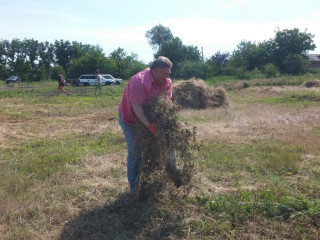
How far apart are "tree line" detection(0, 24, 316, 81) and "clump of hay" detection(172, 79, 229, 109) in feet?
73.1

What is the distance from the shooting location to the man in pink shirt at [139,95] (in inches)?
136

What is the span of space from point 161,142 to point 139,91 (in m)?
0.67

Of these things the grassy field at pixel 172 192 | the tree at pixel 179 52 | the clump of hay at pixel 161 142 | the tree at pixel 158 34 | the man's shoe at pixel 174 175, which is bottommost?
the grassy field at pixel 172 192

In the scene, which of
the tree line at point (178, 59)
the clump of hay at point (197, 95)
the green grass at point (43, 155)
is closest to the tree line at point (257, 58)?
the tree line at point (178, 59)

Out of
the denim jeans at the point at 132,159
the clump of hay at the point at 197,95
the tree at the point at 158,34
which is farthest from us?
the tree at the point at 158,34

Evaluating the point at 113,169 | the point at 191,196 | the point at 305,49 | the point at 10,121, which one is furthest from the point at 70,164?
the point at 305,49

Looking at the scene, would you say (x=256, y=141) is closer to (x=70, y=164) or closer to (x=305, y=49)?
(x=70, y=164)

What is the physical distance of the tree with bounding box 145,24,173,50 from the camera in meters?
73.9

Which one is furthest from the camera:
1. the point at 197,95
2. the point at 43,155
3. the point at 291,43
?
the point at 291,43

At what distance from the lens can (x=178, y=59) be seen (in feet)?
157

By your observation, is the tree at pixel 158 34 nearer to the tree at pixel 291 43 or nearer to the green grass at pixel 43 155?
the tree at pixel 291 43

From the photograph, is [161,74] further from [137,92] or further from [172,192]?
[172,192]

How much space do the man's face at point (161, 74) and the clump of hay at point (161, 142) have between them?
0.22 m

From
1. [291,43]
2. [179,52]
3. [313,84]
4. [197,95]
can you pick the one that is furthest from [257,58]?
[197,95]
